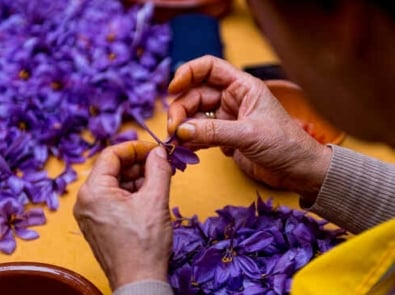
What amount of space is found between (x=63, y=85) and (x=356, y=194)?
713 mm

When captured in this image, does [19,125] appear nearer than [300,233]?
No

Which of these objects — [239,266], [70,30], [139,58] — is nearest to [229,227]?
[239,266]

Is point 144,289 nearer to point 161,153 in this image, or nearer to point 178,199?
point 161,153

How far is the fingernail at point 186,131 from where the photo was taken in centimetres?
105

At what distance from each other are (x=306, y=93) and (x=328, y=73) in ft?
0.23

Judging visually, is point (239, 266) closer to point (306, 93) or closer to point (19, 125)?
point (306, 93)

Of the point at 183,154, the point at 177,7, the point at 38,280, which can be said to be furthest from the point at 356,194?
the point at 177,7

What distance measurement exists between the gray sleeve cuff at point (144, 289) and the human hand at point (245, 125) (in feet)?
0.79

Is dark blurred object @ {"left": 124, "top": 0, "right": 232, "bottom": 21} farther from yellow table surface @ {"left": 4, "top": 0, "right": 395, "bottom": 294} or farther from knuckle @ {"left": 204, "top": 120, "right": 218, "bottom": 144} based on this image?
knuckle @ {"left": 204, "top": 120, "right": 218, "bottom": 144}

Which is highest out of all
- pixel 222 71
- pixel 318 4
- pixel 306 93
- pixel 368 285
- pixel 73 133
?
pixel 318 4

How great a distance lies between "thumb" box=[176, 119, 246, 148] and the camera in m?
1.06

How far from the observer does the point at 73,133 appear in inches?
57.6

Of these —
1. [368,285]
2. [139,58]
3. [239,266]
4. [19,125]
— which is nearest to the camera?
[368,285]

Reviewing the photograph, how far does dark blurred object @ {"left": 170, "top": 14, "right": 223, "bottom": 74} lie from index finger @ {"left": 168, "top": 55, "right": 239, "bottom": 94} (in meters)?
0.42
